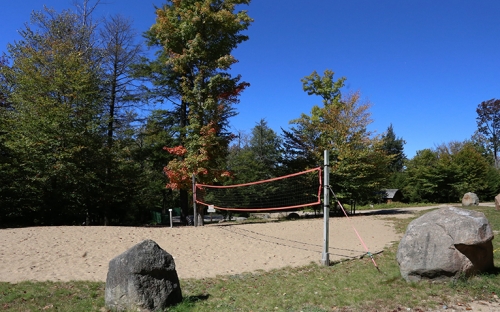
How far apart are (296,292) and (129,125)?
16.0 meters

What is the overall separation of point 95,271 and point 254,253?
3.79 meters

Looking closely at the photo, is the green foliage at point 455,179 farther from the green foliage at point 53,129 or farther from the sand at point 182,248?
the green foliage at point 53,129

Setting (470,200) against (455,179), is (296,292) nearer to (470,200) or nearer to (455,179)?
(470,200)

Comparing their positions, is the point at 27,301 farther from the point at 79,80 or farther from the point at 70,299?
the point at 79,80

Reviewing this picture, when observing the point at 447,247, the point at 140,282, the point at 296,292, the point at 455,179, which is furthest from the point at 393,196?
the point at 140,282

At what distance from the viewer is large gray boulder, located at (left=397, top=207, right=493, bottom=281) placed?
15.5ft

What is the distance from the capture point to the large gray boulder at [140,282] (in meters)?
4.45

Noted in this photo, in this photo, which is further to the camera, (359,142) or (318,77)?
(318,77)

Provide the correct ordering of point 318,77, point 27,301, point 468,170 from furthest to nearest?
point 468,170 < point 318,77 < point 27,301

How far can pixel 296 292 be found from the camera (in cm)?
514

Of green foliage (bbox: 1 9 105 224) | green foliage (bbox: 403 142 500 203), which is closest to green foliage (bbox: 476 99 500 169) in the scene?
green foliage (bbox: 403 142 500 203)

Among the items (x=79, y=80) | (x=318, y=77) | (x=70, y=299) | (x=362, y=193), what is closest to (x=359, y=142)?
(x=362, y=193)

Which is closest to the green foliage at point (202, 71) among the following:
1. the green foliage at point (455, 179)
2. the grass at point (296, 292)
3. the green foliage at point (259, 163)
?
the green foliage at point (259, 163)

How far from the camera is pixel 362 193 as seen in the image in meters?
20.1
